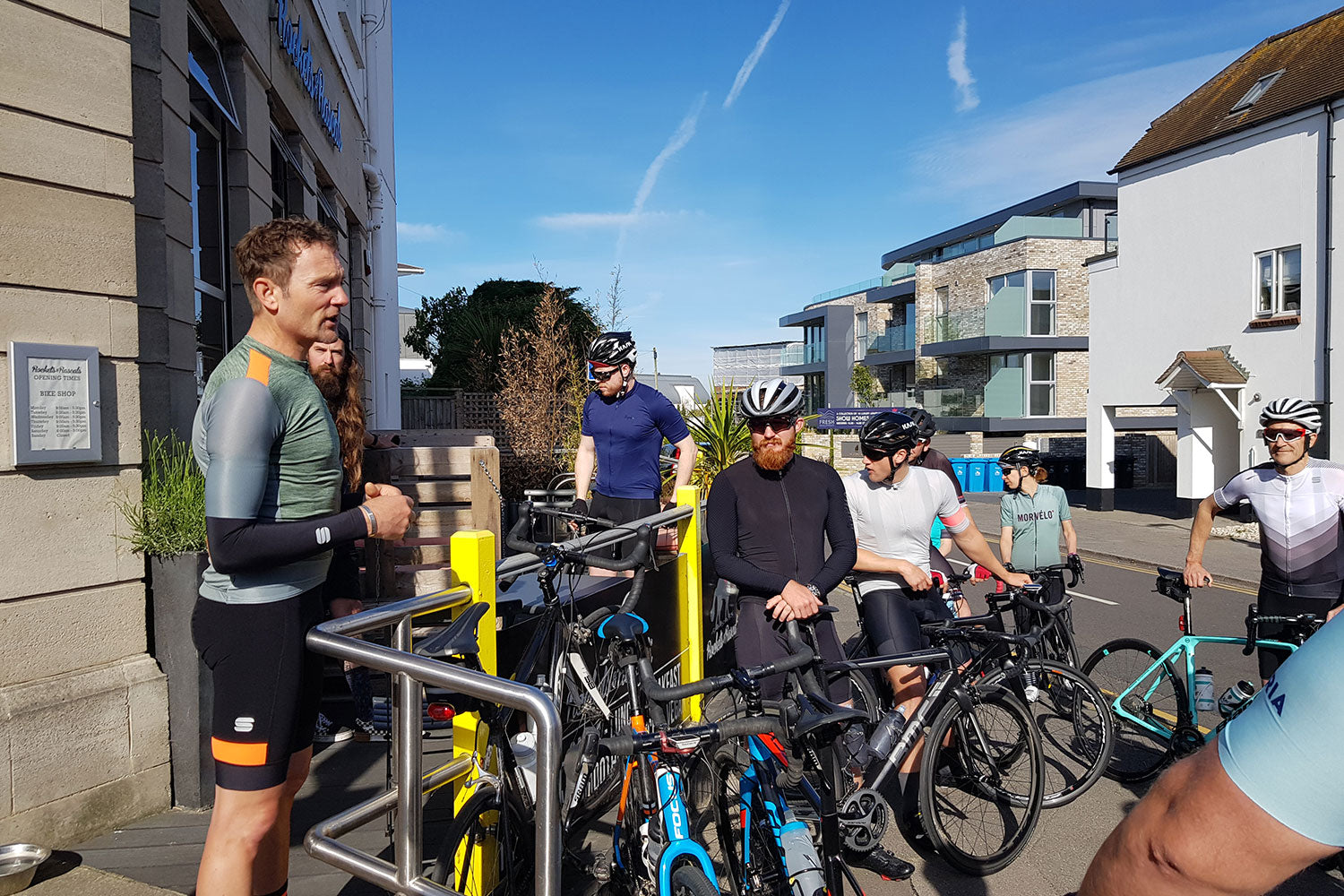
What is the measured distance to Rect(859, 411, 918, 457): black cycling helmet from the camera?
4.53m

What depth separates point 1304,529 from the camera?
15.2ft

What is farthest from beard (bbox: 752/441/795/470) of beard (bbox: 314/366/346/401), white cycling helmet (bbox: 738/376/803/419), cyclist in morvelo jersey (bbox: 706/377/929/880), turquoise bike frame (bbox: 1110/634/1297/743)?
turquoise bike frame (bbox: 1110/634/1297/743)

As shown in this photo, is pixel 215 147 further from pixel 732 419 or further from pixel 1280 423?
pixel 1280 423

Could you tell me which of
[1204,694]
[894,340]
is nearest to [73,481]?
[1204,694]

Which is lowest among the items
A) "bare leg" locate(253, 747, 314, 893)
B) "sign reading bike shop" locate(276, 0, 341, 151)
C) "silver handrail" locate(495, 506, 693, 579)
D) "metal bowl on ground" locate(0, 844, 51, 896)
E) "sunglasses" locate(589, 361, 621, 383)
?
"metal bowl on ground" locate(0, 844, 51, 896)

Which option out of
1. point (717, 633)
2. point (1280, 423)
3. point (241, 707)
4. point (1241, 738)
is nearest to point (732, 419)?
point (717, 633)

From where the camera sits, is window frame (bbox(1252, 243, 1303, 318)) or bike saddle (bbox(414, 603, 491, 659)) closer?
bike saddle (bbox(414, 603, 491, 659))

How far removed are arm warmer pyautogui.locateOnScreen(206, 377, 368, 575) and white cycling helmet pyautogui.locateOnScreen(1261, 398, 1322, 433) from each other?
4686 mm

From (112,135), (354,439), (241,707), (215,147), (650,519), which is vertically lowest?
(241,707)

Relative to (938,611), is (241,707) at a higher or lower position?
higher

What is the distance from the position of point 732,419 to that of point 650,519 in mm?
6110

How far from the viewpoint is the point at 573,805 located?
3.33m

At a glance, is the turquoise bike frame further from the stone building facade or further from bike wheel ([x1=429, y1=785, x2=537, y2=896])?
the stone building facade

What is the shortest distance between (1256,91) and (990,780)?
22.2 meters
